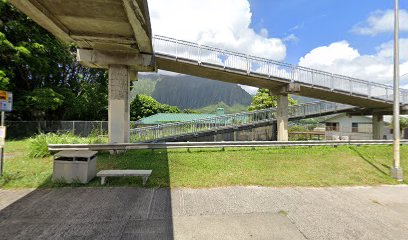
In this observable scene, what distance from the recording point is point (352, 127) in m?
36.9

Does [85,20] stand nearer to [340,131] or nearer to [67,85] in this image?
[67,85]

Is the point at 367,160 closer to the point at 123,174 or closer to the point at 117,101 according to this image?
the point at 123,174

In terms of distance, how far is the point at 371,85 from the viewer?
2052 centimetres

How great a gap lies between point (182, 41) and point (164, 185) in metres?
11.0

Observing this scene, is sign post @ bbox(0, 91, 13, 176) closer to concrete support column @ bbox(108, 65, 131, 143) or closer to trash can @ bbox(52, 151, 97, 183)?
trash can @ bbox(52, 151, 97, 183)

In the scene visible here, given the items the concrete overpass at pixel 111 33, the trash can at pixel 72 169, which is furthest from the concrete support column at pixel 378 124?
the trash can at pixel 72 169

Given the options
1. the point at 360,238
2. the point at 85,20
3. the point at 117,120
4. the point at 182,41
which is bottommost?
the point at 360,238

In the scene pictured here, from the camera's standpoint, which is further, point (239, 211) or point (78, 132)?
point (78, 132)

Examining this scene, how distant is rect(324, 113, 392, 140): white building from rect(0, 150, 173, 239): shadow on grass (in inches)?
1262

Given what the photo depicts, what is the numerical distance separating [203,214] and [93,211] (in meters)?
2.44

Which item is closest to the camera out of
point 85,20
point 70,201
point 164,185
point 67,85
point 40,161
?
point 70,201

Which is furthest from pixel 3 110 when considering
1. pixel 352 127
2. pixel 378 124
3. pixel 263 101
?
pixel 352 127

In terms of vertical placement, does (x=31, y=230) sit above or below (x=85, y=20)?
below

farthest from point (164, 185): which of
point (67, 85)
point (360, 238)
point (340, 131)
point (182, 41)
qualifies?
point (340, 131)
